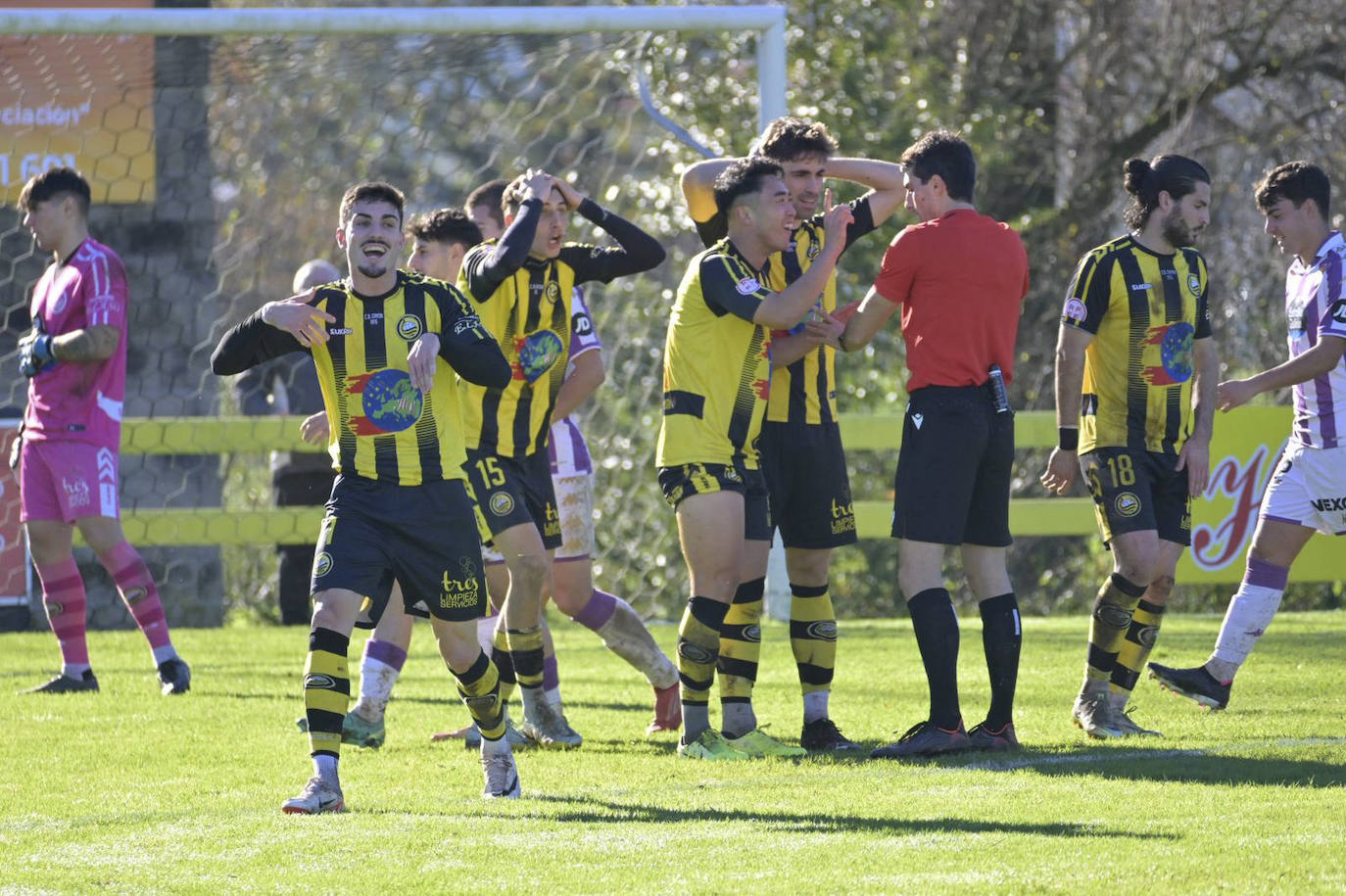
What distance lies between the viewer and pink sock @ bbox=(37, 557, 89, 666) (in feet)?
29.5

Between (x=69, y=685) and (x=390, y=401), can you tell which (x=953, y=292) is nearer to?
(x=390, y=401)

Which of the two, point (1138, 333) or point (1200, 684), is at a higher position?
point (1138, 333)

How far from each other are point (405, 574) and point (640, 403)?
8.20 m

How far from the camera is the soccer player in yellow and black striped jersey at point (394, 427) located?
5660mm

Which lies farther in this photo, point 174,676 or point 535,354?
point 174,676

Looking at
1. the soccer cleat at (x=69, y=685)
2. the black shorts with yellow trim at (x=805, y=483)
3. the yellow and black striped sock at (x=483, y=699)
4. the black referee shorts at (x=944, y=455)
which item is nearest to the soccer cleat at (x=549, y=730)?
the black shorts with yellow trim at (x=805, y=483)

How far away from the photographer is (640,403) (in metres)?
13.9

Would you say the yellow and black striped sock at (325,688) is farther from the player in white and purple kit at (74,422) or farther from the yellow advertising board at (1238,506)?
the yellow advertising board at (1238,506)

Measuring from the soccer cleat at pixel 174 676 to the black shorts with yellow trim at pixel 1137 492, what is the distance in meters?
4.48

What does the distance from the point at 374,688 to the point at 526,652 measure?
677 millimetres

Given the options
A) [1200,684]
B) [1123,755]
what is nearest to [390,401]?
[1123,755]

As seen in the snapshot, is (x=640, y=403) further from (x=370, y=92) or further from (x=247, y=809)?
(x=247, y=809)

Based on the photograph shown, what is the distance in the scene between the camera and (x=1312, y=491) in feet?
24.2

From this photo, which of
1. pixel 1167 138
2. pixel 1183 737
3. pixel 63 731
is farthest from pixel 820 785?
pixel 1167 138
